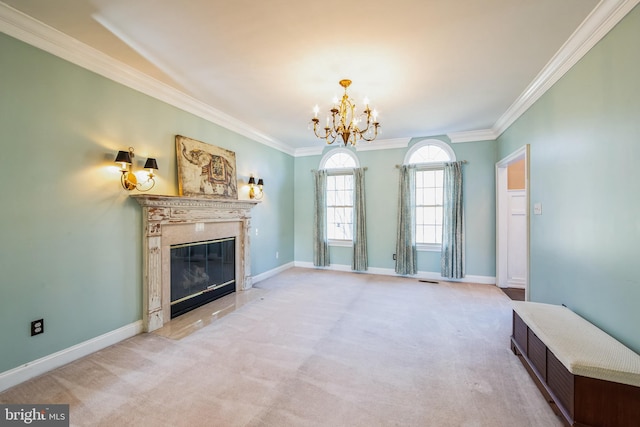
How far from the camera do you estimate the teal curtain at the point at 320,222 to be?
593 cm

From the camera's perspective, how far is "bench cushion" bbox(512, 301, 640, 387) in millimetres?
1445

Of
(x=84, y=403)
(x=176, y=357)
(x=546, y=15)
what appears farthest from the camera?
(x=176, y=357)

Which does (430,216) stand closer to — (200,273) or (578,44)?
(578,44)

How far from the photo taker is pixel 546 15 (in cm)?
195

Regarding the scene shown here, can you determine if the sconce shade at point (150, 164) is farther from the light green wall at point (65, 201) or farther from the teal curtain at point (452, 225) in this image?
the teal curtain at point (452, 225)

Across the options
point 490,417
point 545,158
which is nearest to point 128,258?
point 490,417

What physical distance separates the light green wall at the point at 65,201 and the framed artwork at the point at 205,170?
22 centimetres

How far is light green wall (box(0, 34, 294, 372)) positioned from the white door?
221 inches

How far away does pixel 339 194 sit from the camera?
596 cm

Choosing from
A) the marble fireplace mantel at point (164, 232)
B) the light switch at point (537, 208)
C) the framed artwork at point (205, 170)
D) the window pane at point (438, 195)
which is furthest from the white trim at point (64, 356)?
the window pane at point (438, 195)

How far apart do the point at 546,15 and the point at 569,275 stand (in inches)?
88.5

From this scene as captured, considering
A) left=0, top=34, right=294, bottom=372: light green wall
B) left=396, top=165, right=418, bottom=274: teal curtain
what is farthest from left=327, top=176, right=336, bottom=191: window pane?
left=0, top=34, right=294, bottom=372: light green wall

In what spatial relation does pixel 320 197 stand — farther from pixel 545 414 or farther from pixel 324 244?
pixel 545 414

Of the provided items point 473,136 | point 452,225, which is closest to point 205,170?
point 452,225
